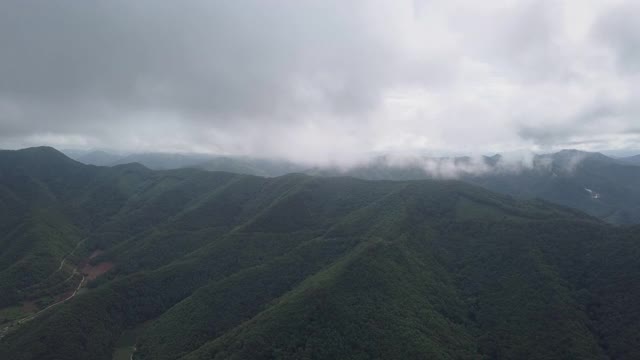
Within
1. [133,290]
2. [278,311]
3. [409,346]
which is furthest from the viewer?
[133,290]

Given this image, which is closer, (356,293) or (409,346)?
(409,346)

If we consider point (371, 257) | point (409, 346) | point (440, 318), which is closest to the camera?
point (409, 346)

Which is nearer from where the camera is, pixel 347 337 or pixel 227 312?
pixel 347 337

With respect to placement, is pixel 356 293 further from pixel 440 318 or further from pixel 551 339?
pixel 551 339

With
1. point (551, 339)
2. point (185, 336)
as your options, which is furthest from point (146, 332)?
point (551, 339)

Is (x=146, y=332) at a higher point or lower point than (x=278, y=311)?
lower

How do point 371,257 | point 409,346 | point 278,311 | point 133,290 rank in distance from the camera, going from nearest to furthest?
point 409,346
point 278,311
point 371,257
point 133,290

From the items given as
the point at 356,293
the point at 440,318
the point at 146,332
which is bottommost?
the point at 146,332

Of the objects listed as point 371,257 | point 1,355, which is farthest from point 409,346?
point 1,355

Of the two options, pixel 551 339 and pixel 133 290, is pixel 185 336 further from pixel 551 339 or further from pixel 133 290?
pixel 551 339
